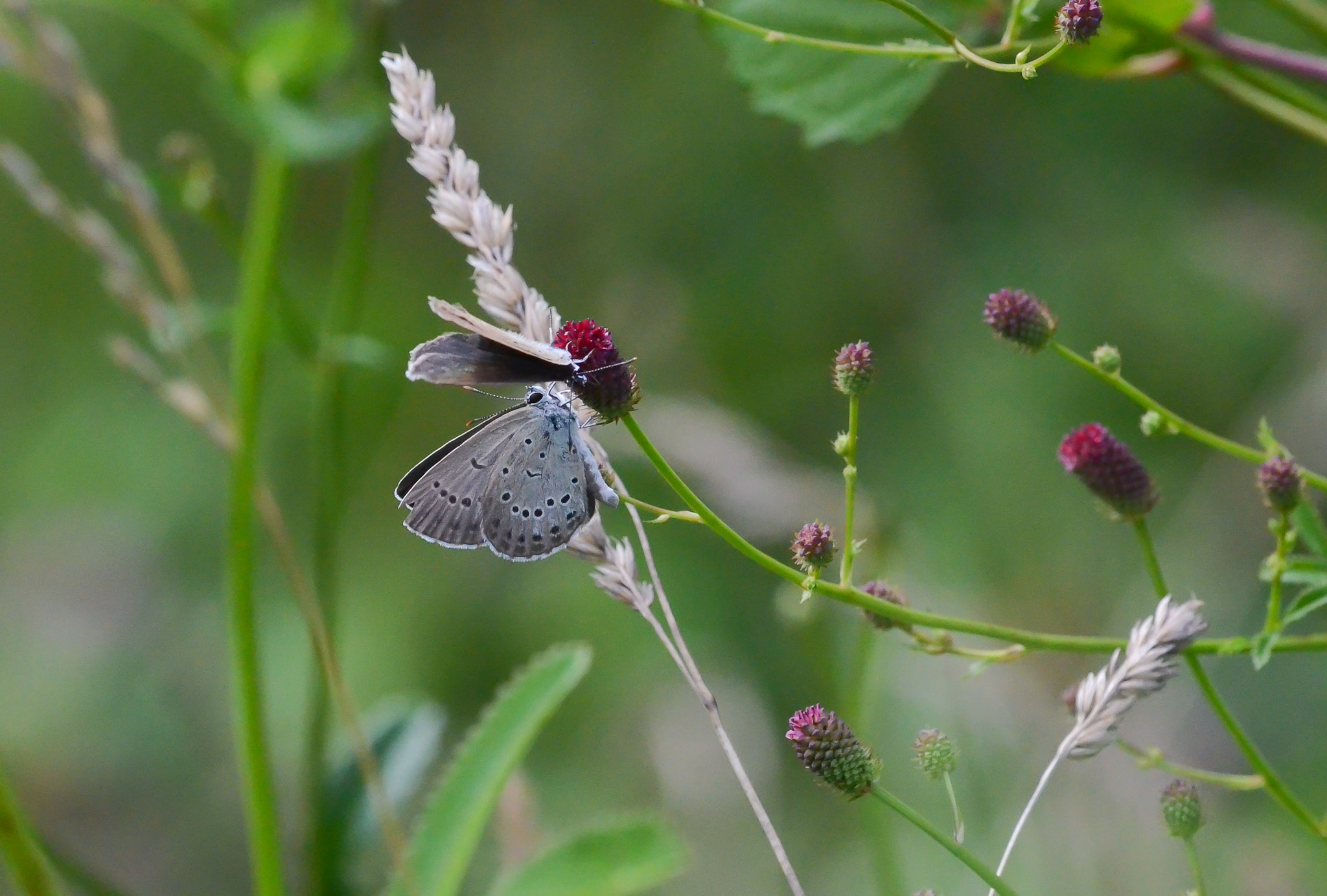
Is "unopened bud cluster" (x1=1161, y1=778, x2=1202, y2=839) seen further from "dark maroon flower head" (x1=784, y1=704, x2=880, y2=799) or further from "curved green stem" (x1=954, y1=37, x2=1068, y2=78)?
"curved green stem" (x1=954, y1=37, x2=1068, y2=78)

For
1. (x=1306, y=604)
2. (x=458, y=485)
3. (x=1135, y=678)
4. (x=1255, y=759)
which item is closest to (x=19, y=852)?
(x=458, y=485)

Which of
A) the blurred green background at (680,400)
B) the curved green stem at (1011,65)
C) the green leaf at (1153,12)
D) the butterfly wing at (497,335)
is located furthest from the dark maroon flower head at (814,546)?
the blurred green background at (680,400)

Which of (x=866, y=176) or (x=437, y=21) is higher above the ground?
(x=437, y=21)

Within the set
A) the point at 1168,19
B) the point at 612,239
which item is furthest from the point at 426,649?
the point at 1168,19

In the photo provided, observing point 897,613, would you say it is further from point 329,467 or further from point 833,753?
point 329,467

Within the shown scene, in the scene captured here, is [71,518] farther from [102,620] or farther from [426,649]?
[426,649]

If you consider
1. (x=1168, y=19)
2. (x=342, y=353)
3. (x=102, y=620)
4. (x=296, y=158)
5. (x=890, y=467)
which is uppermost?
(x=1168, y=19)
